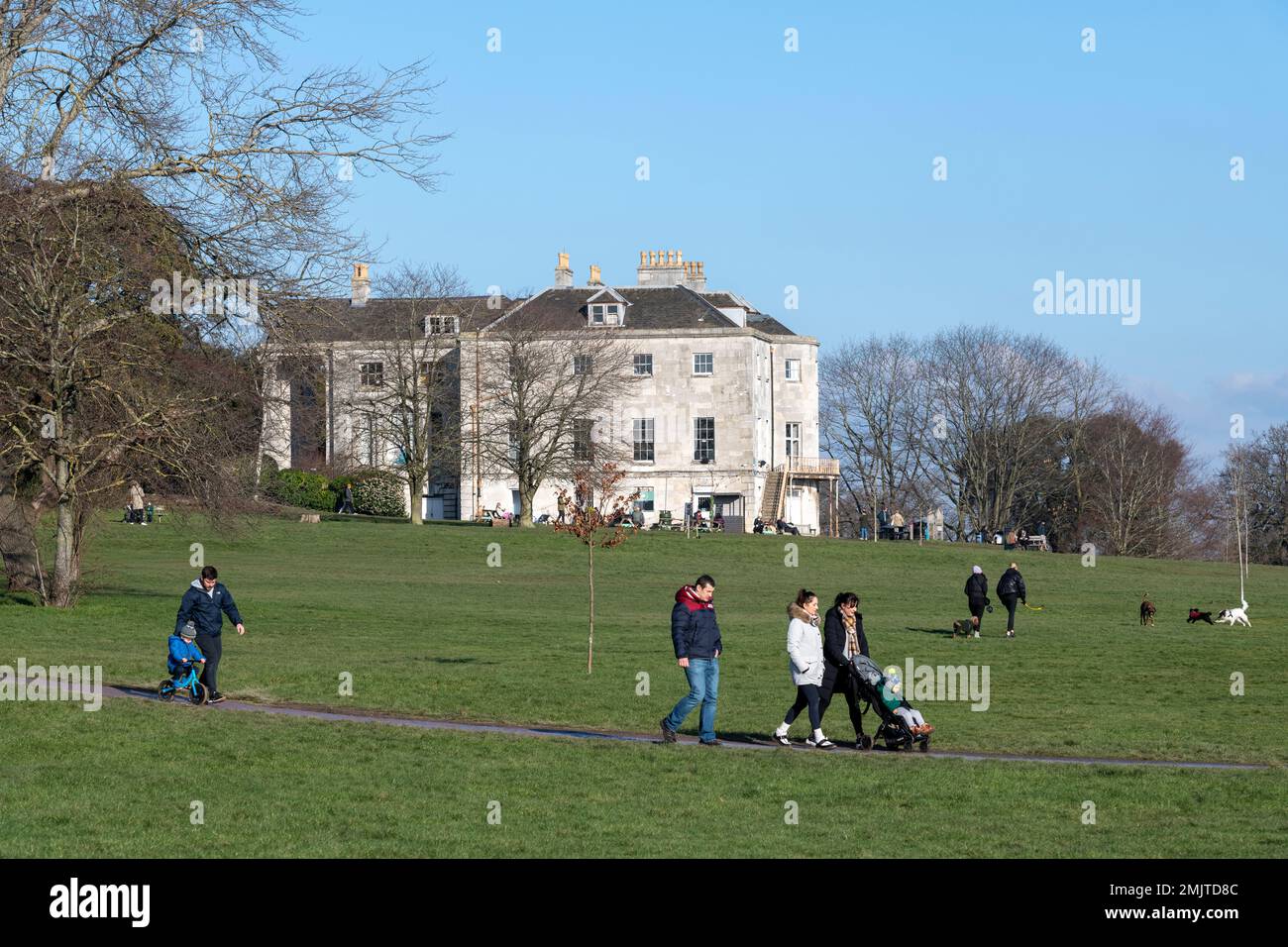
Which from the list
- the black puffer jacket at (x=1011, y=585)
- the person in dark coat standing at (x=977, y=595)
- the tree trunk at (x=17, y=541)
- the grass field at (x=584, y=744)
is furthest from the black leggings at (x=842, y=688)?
the tree trunk at (x=17, y=541)

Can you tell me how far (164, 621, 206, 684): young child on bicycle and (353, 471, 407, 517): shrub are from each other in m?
62.6

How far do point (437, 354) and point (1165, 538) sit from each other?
5010cm

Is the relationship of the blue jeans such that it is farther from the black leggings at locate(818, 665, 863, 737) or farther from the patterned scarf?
the patterned scarf

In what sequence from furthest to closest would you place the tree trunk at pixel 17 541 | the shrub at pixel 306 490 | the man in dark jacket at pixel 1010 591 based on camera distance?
the shrub at pixel 306 490 < the man in dark jacket at pixel 1010 591 < the tree trunk at pixel 17 541

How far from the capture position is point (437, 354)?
81.6m

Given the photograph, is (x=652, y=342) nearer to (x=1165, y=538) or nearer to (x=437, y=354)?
(x=437, y=354)

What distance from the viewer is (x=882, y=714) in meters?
20.4

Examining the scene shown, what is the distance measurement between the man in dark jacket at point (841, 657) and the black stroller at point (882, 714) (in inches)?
4.8

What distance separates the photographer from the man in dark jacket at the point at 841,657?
2050cm

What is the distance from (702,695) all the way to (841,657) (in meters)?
1.81

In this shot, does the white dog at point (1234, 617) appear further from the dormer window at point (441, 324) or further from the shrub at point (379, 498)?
the shrub at point (379, 498)

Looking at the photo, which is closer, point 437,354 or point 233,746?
point 233,746

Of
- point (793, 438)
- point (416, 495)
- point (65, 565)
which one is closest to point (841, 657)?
point (65, 565)
